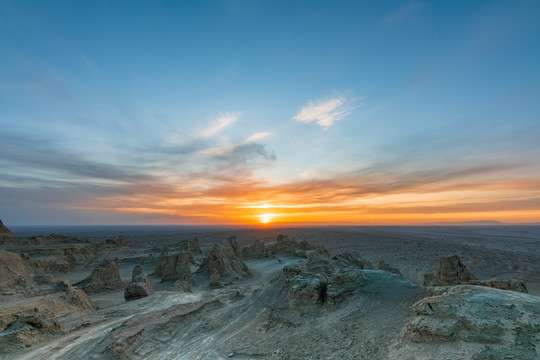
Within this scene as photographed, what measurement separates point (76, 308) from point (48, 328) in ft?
22.9

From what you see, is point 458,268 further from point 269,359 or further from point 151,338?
point 151,338

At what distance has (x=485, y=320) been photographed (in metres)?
6.45

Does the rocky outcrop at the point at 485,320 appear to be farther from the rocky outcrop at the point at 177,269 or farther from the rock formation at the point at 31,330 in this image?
the rocky outcrop at the point at 177,269

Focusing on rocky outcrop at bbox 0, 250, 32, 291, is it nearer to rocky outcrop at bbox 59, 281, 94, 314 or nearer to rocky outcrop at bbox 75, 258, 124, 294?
rocky outcrop at bbox 59, 281, 94, 314

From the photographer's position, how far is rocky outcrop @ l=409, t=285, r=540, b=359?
Answer: 5.81 metres

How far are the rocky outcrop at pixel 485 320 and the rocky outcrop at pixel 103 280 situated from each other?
1254 inches

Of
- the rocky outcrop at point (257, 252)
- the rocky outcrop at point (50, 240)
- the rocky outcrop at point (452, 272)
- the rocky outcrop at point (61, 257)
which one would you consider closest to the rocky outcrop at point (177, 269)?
the rocky outcrop at point (257, 252)

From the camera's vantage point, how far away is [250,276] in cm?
3562

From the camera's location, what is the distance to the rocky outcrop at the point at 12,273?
21.4 metres

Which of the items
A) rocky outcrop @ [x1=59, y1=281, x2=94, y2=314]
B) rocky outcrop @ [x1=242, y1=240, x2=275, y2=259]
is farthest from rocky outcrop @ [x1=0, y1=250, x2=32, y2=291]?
rocky outcrop @ [x1=242, y1=240, x2=275, y2=259]

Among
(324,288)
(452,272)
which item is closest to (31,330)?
(324,288)

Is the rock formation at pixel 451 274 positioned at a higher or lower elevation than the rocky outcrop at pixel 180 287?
higher

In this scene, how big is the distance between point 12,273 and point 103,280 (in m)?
8.07

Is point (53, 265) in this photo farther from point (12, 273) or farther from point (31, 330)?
point (31, 330)
